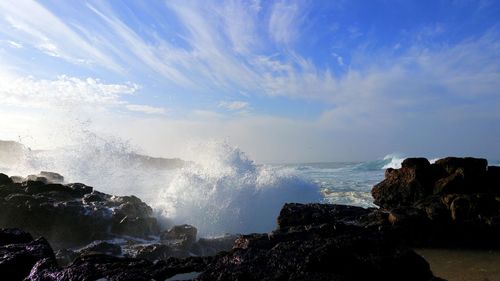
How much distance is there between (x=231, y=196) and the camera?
1727 centimetres

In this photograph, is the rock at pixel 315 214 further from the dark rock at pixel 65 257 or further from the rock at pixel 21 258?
the dark rock at pixel 65 257

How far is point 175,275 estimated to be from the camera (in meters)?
4.04

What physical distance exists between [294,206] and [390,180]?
103 inches

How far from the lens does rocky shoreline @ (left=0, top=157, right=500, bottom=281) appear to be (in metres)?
3.39

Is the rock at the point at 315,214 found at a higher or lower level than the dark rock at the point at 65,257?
higher

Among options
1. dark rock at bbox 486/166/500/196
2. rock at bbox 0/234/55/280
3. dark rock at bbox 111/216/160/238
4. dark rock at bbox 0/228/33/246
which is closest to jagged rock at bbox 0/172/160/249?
dark rock at bbox 111/216/160/238

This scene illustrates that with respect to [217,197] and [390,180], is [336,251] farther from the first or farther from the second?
[217,197]

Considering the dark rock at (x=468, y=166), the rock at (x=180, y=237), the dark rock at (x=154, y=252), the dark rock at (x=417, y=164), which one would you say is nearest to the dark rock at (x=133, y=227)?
the rock at (x=180, y=237)

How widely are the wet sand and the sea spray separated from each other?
9039 millimetres

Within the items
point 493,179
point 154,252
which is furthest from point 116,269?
point 493,179

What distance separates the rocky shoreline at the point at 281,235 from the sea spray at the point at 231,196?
9.06 feet

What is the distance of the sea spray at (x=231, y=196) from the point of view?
15719mm

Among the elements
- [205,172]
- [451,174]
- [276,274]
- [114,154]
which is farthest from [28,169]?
[276,274]

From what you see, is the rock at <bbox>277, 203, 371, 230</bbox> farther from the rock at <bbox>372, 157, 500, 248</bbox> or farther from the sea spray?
the sea spray
